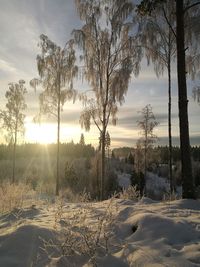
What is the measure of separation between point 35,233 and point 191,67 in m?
9.65

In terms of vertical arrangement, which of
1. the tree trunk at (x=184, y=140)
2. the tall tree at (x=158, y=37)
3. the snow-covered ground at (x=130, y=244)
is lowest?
the snow-covered ground at (x=130, y=244)

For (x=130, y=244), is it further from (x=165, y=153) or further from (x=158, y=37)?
(x=165, y=153)

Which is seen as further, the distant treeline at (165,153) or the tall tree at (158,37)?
the distant treeline at (165,153)

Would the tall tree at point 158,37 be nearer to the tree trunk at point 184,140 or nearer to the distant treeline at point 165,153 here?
the tree trunk at point 184,140

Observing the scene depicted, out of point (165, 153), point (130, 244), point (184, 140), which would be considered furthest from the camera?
point (165, 153)

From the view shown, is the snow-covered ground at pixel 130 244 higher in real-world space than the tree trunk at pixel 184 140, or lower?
lower

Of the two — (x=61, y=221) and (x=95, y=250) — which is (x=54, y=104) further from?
(x=95, y=250)

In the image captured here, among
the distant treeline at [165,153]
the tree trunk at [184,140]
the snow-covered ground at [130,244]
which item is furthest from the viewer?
the distant treeline at [165,153]

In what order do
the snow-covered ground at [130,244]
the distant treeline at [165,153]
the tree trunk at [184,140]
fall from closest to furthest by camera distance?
the snow-covered ground at [130,244]
the tree trunk at [184,140]
the distant treeline at [165,153]

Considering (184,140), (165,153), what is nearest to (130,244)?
(184,140)

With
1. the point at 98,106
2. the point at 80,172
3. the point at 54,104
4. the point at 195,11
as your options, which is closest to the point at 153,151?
the point at 80,172

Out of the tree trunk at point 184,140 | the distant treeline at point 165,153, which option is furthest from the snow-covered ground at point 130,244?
the distant treeline at point 165,153

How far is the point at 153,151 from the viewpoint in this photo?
102 feet

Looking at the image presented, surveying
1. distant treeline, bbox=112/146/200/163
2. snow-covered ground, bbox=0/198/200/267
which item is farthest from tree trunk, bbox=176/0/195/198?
distant treeline, bbox=112/146/200/163
